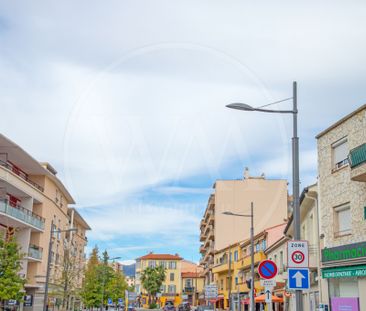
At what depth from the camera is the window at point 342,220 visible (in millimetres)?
24500

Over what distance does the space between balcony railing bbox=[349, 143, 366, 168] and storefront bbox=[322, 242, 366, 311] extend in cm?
330

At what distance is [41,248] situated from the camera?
173ft

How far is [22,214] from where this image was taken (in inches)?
1822

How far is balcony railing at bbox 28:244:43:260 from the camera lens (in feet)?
162

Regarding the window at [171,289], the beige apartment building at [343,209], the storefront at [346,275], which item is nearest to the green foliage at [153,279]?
the window at [171,289]

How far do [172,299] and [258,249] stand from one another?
82.6 metres

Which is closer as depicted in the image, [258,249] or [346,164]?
[346,164]

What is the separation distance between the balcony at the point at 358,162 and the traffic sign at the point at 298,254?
34.2ft

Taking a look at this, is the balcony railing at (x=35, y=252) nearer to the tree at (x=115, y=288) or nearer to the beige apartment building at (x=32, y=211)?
the beige apartment building at (x=32, y=211)

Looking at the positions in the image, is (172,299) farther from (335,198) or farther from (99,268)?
(335,198)

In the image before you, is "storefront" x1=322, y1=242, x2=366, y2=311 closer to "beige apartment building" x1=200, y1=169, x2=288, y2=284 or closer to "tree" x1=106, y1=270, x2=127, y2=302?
"beige apartment building" x1=200, y1=169, x2=288, y2=284

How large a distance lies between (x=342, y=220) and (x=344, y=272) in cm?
249

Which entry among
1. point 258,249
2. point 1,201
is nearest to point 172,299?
point 258,249

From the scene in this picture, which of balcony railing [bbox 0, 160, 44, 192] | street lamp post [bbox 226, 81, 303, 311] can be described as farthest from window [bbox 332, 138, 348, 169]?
balcony railing [bbox 0, 160, 44, 192]
